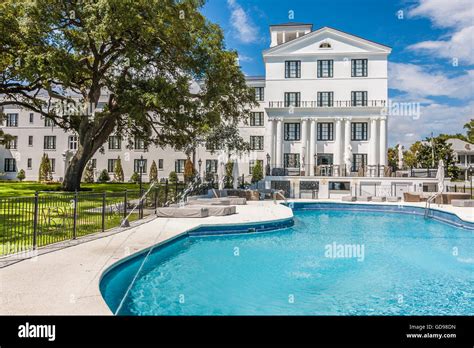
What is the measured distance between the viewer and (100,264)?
21.3 feet

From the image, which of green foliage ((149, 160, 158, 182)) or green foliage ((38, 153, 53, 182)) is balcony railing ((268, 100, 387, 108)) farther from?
green foliage ((38, 153, 53, 182))

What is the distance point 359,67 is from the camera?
109 ft

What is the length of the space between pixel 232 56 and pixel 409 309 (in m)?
19.9

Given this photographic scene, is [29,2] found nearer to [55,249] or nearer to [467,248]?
[55,249]

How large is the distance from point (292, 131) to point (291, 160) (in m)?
2.90

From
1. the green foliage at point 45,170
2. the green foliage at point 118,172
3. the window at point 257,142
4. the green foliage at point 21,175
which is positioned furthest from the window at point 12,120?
the window at point 257,142

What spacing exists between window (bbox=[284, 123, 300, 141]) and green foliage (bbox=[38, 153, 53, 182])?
28035 mm

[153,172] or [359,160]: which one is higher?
[359,160]

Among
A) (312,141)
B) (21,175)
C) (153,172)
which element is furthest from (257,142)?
(21,175)

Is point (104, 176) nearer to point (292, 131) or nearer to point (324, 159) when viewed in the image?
point (292, 131)

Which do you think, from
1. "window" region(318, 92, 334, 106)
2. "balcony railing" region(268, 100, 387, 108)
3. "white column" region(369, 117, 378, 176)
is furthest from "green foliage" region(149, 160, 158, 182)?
"white column" region(369, 117, 378, 176)

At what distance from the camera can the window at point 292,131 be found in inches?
1315

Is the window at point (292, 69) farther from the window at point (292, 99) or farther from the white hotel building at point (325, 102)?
the window at point (292, 99)

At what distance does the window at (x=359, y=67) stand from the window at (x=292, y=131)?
24.8ft
